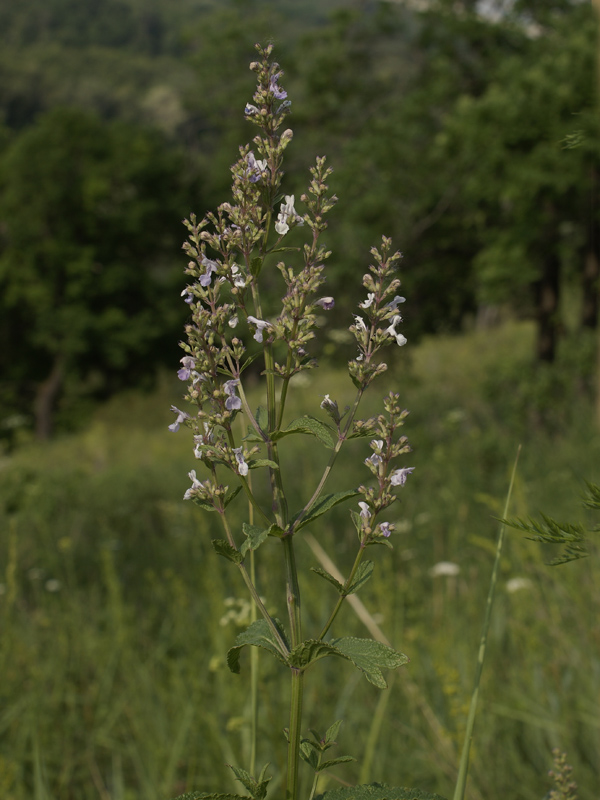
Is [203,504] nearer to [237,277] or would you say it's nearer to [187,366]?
[187,366]

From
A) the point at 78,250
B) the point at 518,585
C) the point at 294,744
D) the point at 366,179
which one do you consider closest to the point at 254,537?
the point at 294,744

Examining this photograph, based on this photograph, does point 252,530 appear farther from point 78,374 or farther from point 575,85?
point 78,374

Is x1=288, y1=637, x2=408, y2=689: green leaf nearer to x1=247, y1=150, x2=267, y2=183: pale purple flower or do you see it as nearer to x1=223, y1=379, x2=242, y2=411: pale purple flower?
x1=223, y1=379, x2=242, y2=411: pale purple flower

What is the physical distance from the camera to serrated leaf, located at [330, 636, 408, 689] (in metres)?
0.89

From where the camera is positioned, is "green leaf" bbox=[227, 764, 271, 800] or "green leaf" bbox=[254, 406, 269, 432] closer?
"green leaf" bbox=[227, 764, 271, 800]

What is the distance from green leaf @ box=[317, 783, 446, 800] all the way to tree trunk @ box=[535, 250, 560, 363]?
34.2 ft

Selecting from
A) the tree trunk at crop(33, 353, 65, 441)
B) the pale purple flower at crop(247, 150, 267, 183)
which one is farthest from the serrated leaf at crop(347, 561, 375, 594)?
the tree trunk at crop(33, 353, 65, 441)

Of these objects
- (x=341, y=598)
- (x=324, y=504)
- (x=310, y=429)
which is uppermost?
(x=310, y=429)

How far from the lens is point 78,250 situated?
101 feet

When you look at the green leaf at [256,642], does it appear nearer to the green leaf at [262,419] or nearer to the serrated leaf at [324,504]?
the serrated leaf at [324,504]

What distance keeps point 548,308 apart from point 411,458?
13.8 feet

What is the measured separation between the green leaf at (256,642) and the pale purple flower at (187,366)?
0.38 meters

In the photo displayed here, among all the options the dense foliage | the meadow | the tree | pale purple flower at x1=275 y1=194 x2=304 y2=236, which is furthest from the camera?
the tree

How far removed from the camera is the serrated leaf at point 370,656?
35.2 inches
